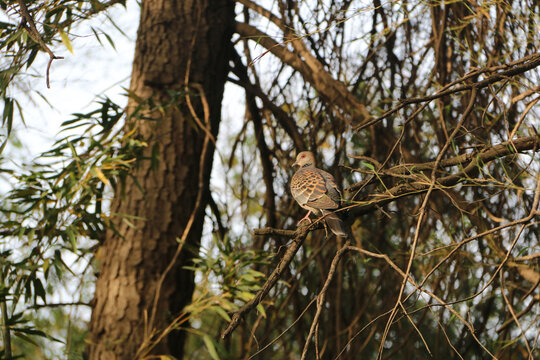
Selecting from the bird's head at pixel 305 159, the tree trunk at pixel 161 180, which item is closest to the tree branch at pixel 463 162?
the bird's head at pixel 305 159

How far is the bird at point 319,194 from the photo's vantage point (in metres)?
1.80

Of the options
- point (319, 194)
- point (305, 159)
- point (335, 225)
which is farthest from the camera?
point (305, 159)

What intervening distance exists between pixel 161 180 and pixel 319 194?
3.98 feet

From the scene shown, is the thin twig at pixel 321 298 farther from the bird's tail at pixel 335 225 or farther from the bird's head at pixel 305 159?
the bird's head at pixel 305 159

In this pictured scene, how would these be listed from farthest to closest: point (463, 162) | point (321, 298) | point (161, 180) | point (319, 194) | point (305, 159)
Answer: point (161, 180)
point (305, 159)
point (319, 194)
point (463, 162)
point (321, 298)

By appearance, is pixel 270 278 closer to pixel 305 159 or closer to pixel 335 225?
pixel 335 225

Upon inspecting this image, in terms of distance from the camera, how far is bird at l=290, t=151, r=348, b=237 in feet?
5.90

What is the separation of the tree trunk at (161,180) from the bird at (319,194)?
2.50 feet

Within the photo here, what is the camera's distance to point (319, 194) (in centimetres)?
204

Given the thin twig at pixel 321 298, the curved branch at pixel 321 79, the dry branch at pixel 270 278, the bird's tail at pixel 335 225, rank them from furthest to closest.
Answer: the curved branch at pixel 321 79, the bird's tail at pixel 335 225, the dry branch at pixel 270 278, the thin twig at pixel 321 298

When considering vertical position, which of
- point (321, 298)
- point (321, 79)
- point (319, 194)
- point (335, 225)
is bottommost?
point (321, 298)

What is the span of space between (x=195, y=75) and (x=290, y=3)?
664 millimetres

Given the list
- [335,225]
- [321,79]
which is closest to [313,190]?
[335,225]

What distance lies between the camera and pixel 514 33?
2.70 metres
